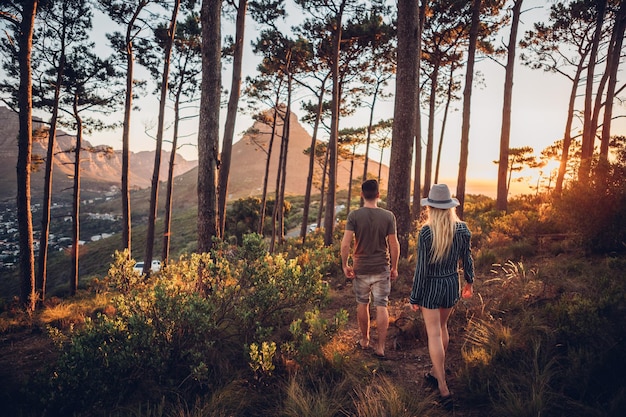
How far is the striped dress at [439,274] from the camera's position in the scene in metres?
2.99

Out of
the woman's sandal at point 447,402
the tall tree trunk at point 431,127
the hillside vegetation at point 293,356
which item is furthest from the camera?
the tall tree trunk at point 431,127

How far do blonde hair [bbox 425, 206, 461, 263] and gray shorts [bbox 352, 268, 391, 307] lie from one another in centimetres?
97

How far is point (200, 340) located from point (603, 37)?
22.2 meters

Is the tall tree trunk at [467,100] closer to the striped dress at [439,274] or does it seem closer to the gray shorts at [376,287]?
the gray shorts at [376,287]

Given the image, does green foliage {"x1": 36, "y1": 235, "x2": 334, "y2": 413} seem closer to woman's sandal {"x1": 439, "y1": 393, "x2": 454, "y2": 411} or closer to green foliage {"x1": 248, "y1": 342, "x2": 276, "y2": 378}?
A: green foliage {"x1": 248, "y1": 342, "x2": 276, "y2": 378}

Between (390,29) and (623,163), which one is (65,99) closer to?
(390,29)

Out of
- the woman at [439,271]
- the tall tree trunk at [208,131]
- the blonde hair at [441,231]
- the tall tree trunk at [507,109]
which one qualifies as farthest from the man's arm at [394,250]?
the tall tree trunk at [507,109]

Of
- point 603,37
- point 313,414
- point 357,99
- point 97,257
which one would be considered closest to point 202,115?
point 313,414

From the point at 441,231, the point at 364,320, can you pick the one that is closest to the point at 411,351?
the point at 364,320

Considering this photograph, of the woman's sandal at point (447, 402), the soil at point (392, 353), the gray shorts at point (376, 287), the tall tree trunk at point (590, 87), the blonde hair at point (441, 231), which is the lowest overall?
the soil at point (392, 353)

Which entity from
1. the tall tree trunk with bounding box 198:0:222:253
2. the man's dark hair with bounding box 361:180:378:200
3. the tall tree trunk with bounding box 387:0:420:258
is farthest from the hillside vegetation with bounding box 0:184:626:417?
the tall tree trunk with bounding box 387:0:420:258

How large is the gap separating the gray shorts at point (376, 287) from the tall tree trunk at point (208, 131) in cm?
317

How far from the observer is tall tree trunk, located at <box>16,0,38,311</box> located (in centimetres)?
862

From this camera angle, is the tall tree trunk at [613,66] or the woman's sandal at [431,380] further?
the tall tree trunk at [613,66]
